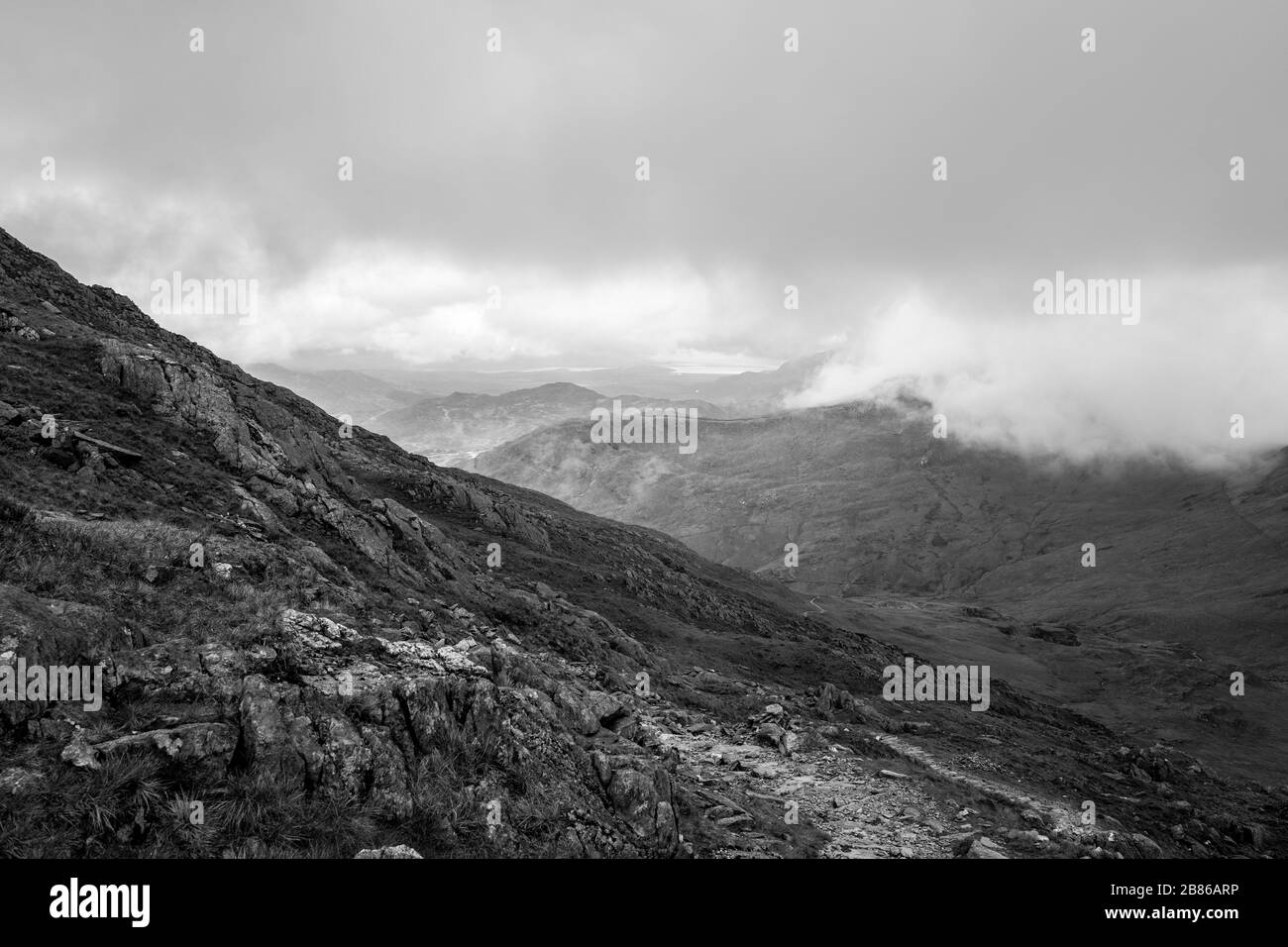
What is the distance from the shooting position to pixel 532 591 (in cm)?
5038

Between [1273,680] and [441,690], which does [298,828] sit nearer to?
[441,690]

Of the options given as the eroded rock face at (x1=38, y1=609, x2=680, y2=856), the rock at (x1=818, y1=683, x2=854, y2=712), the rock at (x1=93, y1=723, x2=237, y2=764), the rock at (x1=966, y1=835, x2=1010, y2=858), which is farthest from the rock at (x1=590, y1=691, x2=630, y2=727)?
the rock at (x1=818, y1=683, x2=854, y2=712)

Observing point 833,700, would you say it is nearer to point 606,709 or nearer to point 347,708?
point 606,709

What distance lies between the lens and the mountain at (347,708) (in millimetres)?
11297

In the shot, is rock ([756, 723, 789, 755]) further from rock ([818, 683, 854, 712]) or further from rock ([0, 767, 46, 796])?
rock ([0, 767, 46, 796])

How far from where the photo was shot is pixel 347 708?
46.9ft

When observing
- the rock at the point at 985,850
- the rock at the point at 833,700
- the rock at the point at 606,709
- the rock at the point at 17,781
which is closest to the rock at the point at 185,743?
the rock at the point at 17,781

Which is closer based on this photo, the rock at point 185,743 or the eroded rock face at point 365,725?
the rock at point 185,743

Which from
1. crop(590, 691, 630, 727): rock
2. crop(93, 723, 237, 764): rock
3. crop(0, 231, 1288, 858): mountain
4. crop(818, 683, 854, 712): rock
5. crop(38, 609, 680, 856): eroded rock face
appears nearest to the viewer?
crop(93, 723, 237, 764): rock

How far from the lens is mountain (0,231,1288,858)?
1130 centimetres

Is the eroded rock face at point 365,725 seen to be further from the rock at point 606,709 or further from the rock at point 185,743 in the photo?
the rock at point 606,709
